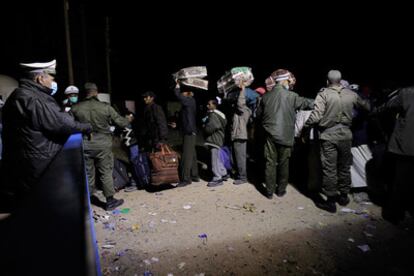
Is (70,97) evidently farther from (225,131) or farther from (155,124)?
(225,131)

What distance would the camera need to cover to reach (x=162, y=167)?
17.3 ft

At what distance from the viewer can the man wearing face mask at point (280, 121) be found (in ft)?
15.6

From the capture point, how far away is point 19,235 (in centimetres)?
87

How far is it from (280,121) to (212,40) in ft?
45.3

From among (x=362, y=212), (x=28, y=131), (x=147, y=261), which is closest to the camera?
(x=28, y=131)

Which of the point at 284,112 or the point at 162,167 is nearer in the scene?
the point at 284,112

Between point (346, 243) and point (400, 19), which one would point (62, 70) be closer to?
point (346, 243)

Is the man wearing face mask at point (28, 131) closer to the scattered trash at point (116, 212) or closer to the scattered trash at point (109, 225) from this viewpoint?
the scattered trash at point (109, 225)

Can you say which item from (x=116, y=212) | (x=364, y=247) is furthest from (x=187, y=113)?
(x=364, y=247)

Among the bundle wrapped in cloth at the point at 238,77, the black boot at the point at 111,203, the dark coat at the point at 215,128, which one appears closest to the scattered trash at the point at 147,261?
the black boot at the point at 111,203

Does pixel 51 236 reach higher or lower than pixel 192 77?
lower

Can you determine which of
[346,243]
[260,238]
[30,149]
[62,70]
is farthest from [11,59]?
[346,243]

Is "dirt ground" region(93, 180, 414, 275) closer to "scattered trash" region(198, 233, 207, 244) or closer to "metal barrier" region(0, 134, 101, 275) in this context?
"scattered trash" region(198, 233, 207, 244)

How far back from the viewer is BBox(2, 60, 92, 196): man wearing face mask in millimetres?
2850
